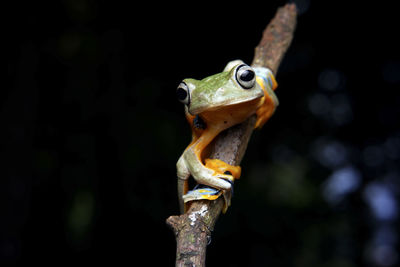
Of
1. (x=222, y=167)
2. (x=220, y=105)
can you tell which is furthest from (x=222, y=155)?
(x=220, y=105)

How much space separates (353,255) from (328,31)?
2474mm

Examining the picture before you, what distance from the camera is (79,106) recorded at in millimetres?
3932

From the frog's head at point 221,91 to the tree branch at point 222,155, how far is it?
0.70ft

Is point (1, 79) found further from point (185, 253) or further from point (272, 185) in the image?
point (185, 253)

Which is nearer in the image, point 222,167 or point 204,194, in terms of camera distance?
point 204,194

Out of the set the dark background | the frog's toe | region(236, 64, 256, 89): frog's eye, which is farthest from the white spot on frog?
the dark background

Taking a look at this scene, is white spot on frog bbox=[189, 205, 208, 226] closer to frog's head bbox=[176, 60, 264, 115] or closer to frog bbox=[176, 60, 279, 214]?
frog bbox=[176, 60, 279, 214]

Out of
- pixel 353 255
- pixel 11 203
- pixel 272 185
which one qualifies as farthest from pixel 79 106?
pixel 353 255

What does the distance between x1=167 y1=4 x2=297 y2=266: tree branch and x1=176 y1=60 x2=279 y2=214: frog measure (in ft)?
0.14

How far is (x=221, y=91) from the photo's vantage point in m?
1.42

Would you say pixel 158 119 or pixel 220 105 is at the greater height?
pixel 220 105

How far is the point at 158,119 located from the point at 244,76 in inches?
95.0

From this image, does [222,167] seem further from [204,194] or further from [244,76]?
[244,76]

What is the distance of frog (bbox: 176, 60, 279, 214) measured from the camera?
4.61 feet
